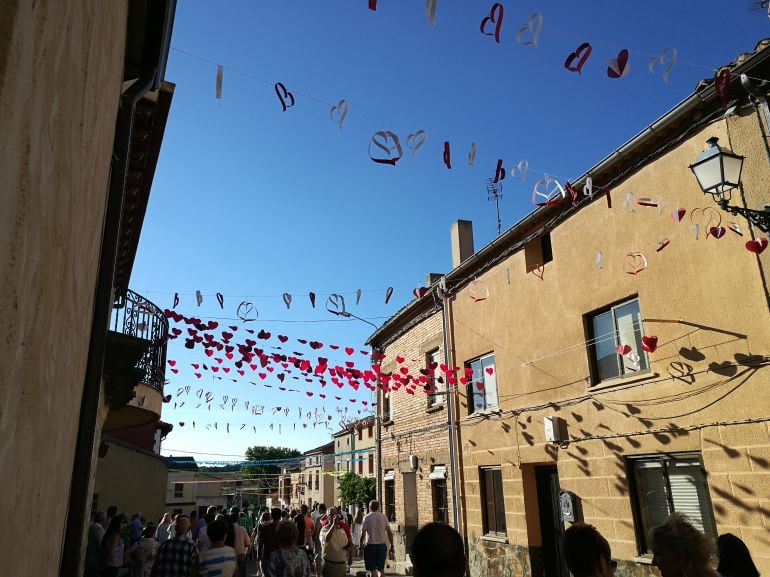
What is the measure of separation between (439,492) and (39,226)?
14183mm

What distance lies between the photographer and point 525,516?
10586 millimetres

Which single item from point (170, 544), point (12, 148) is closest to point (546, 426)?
point (170, 544)

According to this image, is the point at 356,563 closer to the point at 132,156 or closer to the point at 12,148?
the point at 132,156

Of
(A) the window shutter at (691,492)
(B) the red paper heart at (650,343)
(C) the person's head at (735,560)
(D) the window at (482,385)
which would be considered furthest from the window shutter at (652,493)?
(D) the window at (482,385)

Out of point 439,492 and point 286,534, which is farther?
point 439,492

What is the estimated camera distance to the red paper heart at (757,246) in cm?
683

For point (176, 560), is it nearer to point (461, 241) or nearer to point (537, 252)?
point (537, 252)

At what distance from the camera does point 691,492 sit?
25.0 feet

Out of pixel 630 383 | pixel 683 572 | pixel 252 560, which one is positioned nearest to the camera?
pixel 683 572

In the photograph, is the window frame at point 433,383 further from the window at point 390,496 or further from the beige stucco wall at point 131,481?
the beige stucco wall at point 131,481

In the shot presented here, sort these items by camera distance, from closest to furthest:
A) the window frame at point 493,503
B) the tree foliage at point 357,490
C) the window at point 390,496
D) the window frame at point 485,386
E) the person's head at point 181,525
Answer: the person's head at point 181,525, the window frame at point 493,503, the window frame at point 485,386, the window at point 390,496, the tree foliage at point 357,490

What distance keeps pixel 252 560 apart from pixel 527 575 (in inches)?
498

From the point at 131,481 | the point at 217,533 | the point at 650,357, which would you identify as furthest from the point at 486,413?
the point at 131,481

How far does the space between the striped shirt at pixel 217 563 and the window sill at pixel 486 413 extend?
7664 mm
